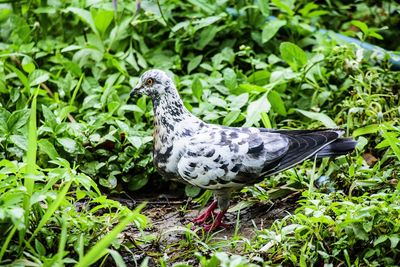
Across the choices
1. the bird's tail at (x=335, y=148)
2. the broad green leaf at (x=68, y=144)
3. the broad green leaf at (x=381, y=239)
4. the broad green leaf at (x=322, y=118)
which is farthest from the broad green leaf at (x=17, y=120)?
the broad green leaf at (x=381, y=239)

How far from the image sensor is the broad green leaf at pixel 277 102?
537 centimetres

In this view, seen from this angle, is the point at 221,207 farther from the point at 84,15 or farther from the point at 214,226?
the point at 84,15

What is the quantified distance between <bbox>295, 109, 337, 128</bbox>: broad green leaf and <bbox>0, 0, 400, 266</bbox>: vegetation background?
0.4 inches

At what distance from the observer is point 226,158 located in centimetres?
436

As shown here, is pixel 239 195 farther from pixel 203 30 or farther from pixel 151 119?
pixel 203 30

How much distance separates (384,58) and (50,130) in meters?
2.53

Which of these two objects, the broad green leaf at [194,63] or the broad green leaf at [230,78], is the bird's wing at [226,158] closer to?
the broad green leaf at [230,78]

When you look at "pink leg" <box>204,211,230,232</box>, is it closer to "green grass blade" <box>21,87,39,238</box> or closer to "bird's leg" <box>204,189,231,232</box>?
"bird's leg" <box>204,189,231,232</box>

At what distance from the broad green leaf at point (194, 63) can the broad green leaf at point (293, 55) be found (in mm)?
712

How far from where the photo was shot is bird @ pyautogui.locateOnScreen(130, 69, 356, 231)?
4.36m

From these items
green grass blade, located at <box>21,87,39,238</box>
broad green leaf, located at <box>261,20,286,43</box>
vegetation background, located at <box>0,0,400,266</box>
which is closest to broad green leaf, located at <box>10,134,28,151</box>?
vegetation background, located at <box>0,0,400,266</box>


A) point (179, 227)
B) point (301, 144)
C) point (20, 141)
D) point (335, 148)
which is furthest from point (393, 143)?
point (20, 141)

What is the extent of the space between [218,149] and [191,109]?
0.94 m

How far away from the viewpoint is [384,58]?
18.4 ft
